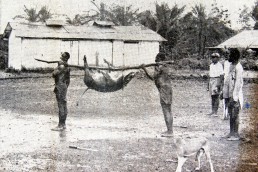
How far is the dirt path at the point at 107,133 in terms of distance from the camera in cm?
658

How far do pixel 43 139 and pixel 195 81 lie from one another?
598 inches

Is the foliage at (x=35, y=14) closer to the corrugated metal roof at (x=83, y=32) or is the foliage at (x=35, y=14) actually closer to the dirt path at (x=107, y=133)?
the corrugated metal roof at (x=83, y=32)

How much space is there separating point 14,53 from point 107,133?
21.6 meters

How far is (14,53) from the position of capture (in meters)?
29.1

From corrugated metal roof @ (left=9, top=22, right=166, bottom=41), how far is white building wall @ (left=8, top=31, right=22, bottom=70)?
2.31 feet

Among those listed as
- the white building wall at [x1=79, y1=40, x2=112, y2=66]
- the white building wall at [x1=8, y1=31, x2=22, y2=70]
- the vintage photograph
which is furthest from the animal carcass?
the white building wall at [x1=79, y1=40, x2=112, y2=66]

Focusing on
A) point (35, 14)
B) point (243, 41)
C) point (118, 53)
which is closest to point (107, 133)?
point (118, 53)

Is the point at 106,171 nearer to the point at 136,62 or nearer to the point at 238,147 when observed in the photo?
the point at 238,147

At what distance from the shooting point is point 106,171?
6121 mm

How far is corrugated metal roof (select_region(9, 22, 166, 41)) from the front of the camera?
95.4ft

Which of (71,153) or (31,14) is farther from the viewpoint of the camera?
(31,14)

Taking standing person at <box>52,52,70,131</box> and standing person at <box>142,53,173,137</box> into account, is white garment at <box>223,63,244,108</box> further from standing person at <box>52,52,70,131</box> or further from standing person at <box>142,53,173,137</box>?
standing person at <box>52,52,70,131</box>

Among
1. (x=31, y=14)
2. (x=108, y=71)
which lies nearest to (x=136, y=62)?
(x=31, y=14)

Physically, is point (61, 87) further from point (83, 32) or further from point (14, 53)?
point (83, 32)
